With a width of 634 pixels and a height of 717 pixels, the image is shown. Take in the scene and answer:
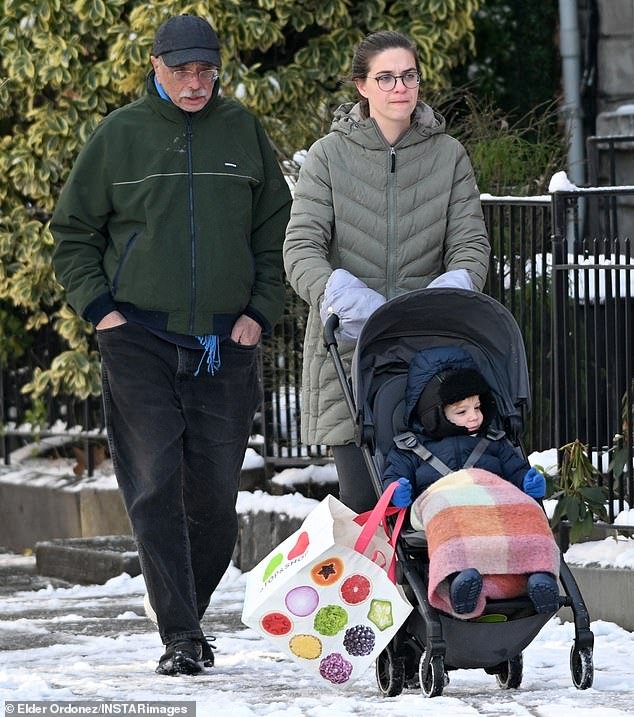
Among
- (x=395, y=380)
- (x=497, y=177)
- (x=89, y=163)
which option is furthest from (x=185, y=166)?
(x=497, y=177)

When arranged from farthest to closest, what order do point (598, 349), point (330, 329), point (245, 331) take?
point (598, 349) → point (245, 331) → point (330, 329)

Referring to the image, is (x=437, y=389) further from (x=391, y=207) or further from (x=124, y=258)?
(x=124, y=258)

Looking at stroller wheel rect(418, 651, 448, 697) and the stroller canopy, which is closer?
stroller wheel rect(418, 651, 448, 697)

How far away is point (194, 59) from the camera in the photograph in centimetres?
596

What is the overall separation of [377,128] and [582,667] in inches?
71.4

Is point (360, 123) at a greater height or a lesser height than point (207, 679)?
greater

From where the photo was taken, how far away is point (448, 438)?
5.51m

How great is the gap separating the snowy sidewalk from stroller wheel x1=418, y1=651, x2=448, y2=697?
0.06 meters

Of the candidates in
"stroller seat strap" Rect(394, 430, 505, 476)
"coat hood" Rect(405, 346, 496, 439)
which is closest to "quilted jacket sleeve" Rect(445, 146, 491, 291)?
"coat hood" Rect(405, 346, 496, 439)

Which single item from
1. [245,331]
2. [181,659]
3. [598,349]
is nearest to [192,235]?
[245,331]

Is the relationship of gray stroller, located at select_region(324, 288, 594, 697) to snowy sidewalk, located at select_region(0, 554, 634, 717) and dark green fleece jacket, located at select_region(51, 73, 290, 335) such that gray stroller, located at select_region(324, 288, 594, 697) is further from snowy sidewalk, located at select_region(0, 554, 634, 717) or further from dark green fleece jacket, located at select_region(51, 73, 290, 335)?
dark green fleece jacket, located at select_region(51, 73, 290, 335)

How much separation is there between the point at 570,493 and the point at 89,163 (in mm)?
2456

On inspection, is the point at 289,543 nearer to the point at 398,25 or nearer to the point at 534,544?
the point at 534,544

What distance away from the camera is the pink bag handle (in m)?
5.27
